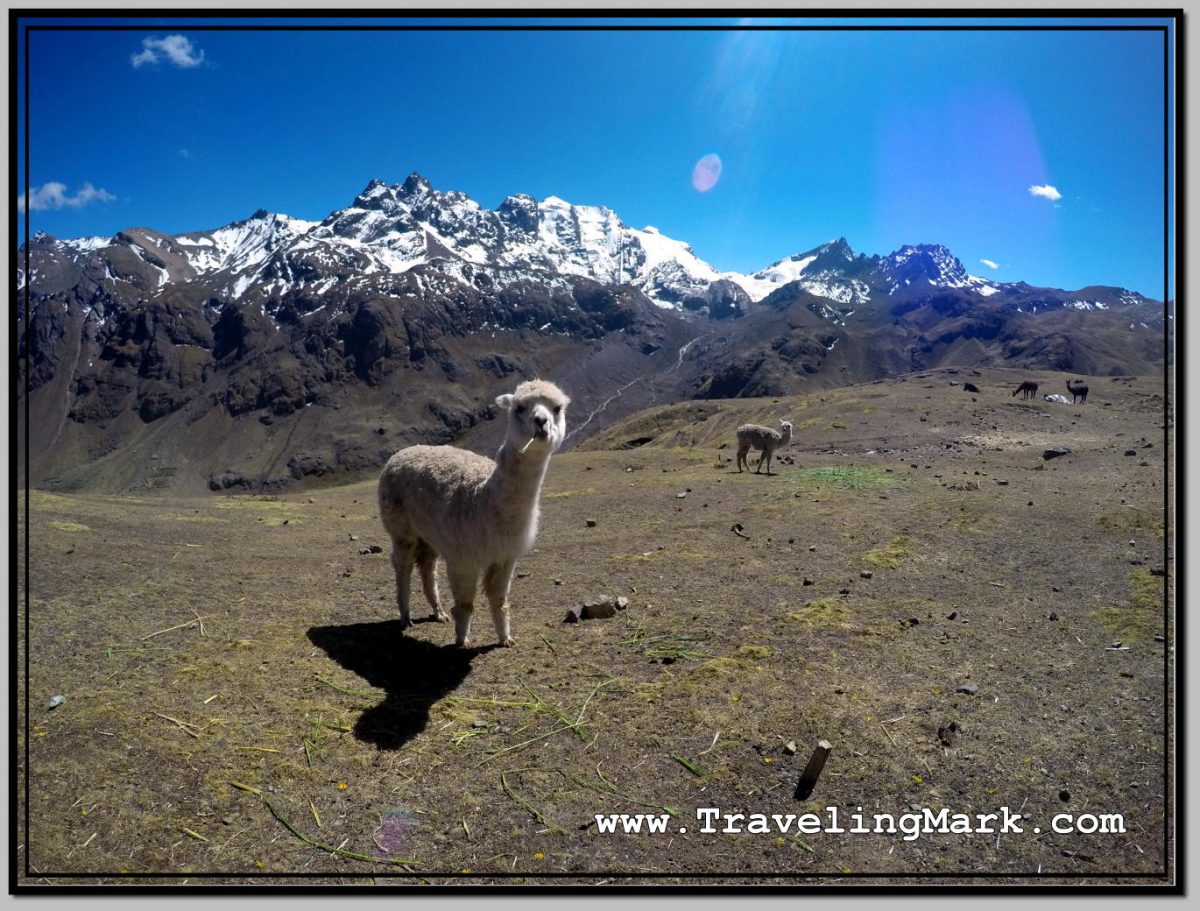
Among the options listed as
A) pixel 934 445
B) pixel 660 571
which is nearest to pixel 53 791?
pixel 660 571

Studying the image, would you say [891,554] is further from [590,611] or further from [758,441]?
[758,441]

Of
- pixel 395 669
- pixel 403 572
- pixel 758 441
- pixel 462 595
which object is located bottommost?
pixel 395 669

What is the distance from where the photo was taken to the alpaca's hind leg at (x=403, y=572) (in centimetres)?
920

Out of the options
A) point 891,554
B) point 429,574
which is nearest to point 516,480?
point 429,574

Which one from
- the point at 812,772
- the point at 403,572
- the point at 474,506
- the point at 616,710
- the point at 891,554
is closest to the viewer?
the point at 812,772

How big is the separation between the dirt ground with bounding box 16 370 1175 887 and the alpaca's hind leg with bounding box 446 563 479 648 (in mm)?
397

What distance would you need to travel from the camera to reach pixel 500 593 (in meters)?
8.28

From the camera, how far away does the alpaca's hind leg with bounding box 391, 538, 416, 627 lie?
9.20 meters

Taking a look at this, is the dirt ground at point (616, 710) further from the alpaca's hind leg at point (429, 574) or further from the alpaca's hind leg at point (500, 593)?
the alpaca's hind leg at point (429, 574)

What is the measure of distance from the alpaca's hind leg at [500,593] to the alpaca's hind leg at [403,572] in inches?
60.4

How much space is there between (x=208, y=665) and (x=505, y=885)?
4555 millimetres

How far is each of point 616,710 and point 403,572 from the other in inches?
163

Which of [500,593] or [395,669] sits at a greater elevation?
[500,593]

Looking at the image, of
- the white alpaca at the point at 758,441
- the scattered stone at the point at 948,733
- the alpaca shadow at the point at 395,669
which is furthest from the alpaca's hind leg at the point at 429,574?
the white alpaca at the point at 758,441
